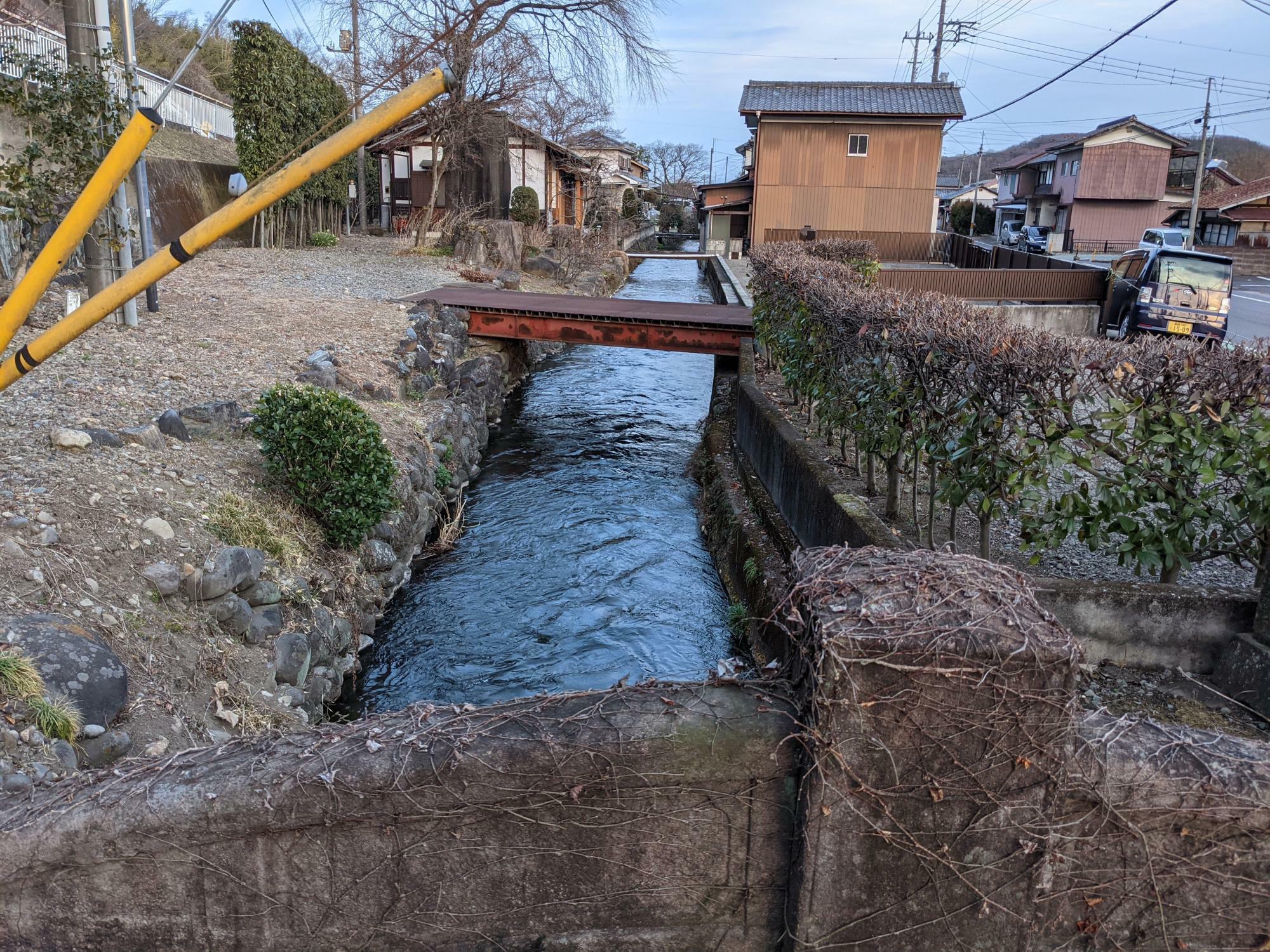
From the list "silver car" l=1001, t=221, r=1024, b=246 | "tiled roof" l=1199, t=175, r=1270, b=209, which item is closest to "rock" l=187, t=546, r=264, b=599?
"silver car" l=1001, t=221, r=1024, b=246

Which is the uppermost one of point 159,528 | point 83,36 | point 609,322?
point 83,36

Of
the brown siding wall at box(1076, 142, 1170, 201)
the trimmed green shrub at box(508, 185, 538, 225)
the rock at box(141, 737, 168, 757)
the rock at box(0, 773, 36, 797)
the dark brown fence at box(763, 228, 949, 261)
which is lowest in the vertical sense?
the rock at box(141, 737, 168, 757)

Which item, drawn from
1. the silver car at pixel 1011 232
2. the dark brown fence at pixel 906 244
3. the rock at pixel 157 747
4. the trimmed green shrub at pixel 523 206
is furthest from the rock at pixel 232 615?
the silver car at pixel 1011 232

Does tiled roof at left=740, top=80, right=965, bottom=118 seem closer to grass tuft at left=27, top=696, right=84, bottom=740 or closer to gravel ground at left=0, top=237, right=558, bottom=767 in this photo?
gravel ground at left=0, top=237, right=558, bottom=767

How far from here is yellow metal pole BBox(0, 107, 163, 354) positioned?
12.3 ft

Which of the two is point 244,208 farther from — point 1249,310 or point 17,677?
point 1249,310

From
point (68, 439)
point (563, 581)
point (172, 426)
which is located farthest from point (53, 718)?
point (563, 581)

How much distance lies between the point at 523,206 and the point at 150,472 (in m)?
24.6

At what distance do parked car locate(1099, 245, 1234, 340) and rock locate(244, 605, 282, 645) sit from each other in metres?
16.2

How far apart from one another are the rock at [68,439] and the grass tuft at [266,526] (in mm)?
1134

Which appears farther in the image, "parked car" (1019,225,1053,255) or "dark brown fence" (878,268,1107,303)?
"parked car" (1019,225,1053,255)

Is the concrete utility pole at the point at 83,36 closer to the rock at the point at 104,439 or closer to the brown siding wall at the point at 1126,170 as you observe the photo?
the rock at the point at 104,439

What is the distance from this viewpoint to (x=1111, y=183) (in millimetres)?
47156

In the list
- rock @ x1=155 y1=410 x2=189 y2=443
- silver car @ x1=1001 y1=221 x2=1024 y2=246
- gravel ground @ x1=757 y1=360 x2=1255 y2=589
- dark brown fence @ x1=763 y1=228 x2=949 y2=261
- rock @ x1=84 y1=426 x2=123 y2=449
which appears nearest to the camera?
gravel ground @ x1=757 y1=360 x2=1255 y2=589
